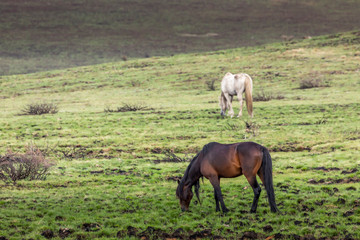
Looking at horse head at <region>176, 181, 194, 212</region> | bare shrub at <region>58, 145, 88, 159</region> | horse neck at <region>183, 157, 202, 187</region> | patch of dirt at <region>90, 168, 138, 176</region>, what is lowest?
bare shrub at <region>58, 145, 88, 159</region>

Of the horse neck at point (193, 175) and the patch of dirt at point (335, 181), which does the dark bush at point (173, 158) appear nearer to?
the patch of dirt at point (335, 181)

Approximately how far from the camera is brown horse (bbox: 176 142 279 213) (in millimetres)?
8766

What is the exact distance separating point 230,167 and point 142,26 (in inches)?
3387

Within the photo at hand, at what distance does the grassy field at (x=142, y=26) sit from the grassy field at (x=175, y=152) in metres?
32.6

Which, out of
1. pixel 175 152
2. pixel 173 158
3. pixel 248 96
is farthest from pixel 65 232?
pixel 248 96

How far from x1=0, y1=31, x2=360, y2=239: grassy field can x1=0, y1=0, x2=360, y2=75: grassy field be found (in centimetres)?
3258

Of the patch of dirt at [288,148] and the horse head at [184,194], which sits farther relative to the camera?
the patch of dirt at [288,148]

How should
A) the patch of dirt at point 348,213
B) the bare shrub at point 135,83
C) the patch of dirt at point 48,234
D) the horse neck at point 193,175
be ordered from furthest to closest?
1. the bare shrub at point 135,83
2. the horse neck at point 193,175
3. the patch of dirt at point 348,213
4. the patch of dirt at point 48,234

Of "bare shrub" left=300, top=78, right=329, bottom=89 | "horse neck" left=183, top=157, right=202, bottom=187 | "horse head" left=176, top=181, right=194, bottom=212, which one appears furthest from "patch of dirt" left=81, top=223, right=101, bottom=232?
"bare shrub" left=300, top=78, right=329, bottom=89

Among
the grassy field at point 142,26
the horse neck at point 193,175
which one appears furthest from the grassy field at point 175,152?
the grassy field at point 142,26

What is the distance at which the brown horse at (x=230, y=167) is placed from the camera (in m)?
8.77

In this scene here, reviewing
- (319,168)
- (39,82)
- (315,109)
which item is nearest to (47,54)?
(39,82)

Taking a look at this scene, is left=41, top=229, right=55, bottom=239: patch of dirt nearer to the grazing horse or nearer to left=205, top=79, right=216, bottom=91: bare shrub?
the grazing horse

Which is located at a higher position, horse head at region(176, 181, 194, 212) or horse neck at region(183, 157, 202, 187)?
horse neck at region(183, 157, 202, 187)
